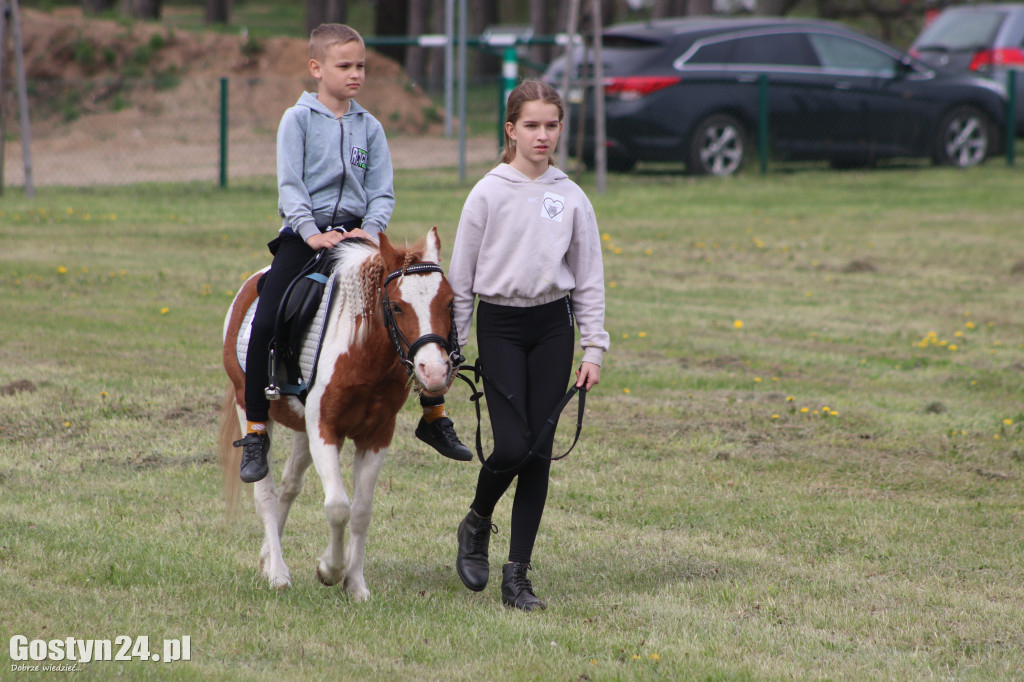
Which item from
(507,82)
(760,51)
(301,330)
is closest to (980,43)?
(760,51)

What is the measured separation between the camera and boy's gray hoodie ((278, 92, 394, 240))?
188 inches

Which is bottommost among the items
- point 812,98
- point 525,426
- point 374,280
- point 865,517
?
point 865,517

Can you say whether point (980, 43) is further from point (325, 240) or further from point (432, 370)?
point (432, 370)

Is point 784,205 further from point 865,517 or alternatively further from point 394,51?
point 394,51

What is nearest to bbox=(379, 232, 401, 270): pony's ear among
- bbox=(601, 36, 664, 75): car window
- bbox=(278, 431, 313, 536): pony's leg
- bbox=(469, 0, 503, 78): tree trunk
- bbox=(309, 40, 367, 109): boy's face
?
bbox=(309, 40, 367, 109): boy's face

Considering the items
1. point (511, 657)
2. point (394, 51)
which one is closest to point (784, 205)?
point (511, 657)

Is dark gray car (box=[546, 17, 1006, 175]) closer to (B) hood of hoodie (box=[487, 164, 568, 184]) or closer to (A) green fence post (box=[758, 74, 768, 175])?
(A) green fence post (box=[758, 74, 768, 175])

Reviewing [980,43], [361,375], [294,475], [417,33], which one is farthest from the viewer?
[417,33]

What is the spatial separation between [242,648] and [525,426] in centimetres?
131

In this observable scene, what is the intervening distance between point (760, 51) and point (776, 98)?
100 centimetres

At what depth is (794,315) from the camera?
36.8 ft

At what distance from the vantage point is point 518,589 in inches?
187

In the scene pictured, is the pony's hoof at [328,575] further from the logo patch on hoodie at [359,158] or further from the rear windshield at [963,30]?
the rear windshield at [963,30]

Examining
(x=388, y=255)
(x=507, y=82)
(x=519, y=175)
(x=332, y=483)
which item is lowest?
(x=332, y=483)
